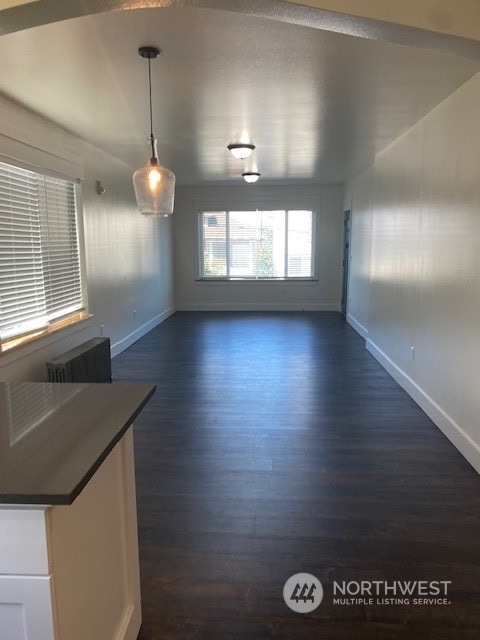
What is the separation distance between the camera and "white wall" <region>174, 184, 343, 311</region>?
29.9 ft

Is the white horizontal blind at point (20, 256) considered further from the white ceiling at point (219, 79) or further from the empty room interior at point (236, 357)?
the white ceiling at point (219, 79)

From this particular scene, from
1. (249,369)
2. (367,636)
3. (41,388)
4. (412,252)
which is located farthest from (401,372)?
(41,388)

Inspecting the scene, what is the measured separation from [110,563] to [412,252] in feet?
12.6

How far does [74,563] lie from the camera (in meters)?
1.23

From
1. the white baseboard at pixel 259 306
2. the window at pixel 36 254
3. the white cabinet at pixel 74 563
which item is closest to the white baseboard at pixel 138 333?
the white baseboard at pixel 259 306

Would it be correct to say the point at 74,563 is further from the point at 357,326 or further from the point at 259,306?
the point at 259,306

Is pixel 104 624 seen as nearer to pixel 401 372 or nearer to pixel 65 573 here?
pixel 65 573

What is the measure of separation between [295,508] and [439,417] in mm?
1644

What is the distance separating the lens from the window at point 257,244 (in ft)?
30.5

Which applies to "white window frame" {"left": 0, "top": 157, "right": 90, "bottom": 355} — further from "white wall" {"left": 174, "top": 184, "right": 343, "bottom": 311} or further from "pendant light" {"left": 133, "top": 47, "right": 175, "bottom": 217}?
"white wall" {"left": 174, "top": 184, "right": 343, "bottom": 311}

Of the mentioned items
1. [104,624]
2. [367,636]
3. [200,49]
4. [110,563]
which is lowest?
[367,636]

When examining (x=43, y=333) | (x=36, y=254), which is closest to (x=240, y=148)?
(x=36, y=254)

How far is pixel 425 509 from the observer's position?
251 cm

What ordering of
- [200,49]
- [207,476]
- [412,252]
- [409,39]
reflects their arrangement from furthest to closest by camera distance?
[412,252] < [207,476] < [200,49] < [409,39]
